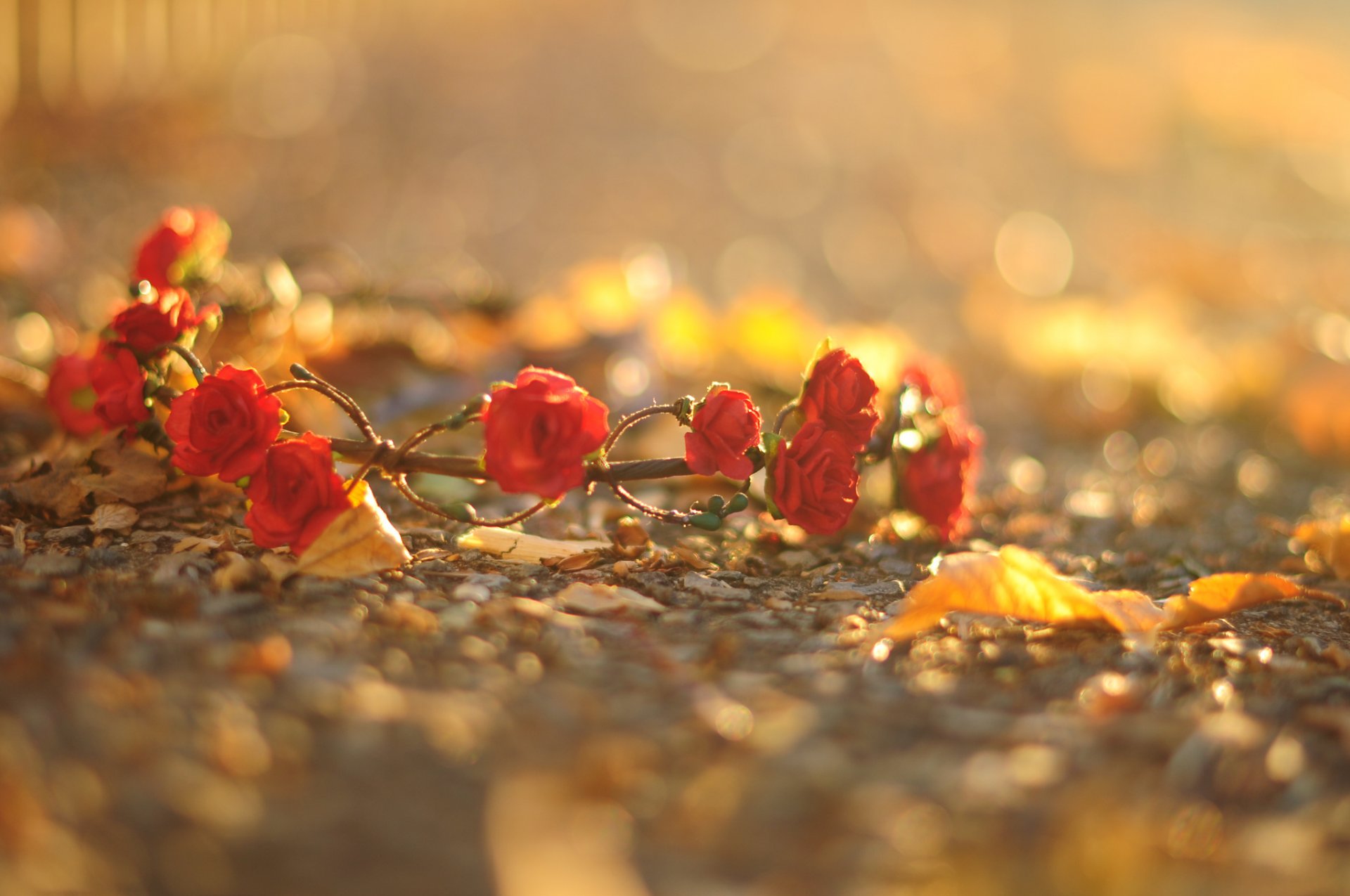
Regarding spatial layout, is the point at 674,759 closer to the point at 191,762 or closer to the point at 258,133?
the point at 191,762

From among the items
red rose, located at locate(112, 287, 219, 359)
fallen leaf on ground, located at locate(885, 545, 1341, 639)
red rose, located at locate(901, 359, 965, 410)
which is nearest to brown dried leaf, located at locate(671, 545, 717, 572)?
fallen leaf on ground, located at locate(885, 545, 1341, 639)

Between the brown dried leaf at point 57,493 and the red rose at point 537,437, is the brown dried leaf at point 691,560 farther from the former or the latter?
the brown dried leaf at point 57,493

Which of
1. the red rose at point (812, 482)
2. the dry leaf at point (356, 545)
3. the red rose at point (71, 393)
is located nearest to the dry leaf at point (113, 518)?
the red rose at point (71, 393)

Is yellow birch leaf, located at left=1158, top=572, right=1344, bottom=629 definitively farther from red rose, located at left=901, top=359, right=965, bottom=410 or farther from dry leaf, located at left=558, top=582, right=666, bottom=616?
dry leaf, located at left=558, top=582, right=666, bottom=616

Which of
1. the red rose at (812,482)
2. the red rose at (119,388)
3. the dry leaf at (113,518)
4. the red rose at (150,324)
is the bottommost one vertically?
the dry leaf at (113,518)

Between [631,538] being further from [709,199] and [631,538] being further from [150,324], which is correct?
[709,199]

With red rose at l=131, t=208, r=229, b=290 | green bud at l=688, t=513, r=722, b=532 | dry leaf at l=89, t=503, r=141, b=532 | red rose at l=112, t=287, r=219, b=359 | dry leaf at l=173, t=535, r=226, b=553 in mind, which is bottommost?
dry leaf at l=173, t=535, r=226, b=553
